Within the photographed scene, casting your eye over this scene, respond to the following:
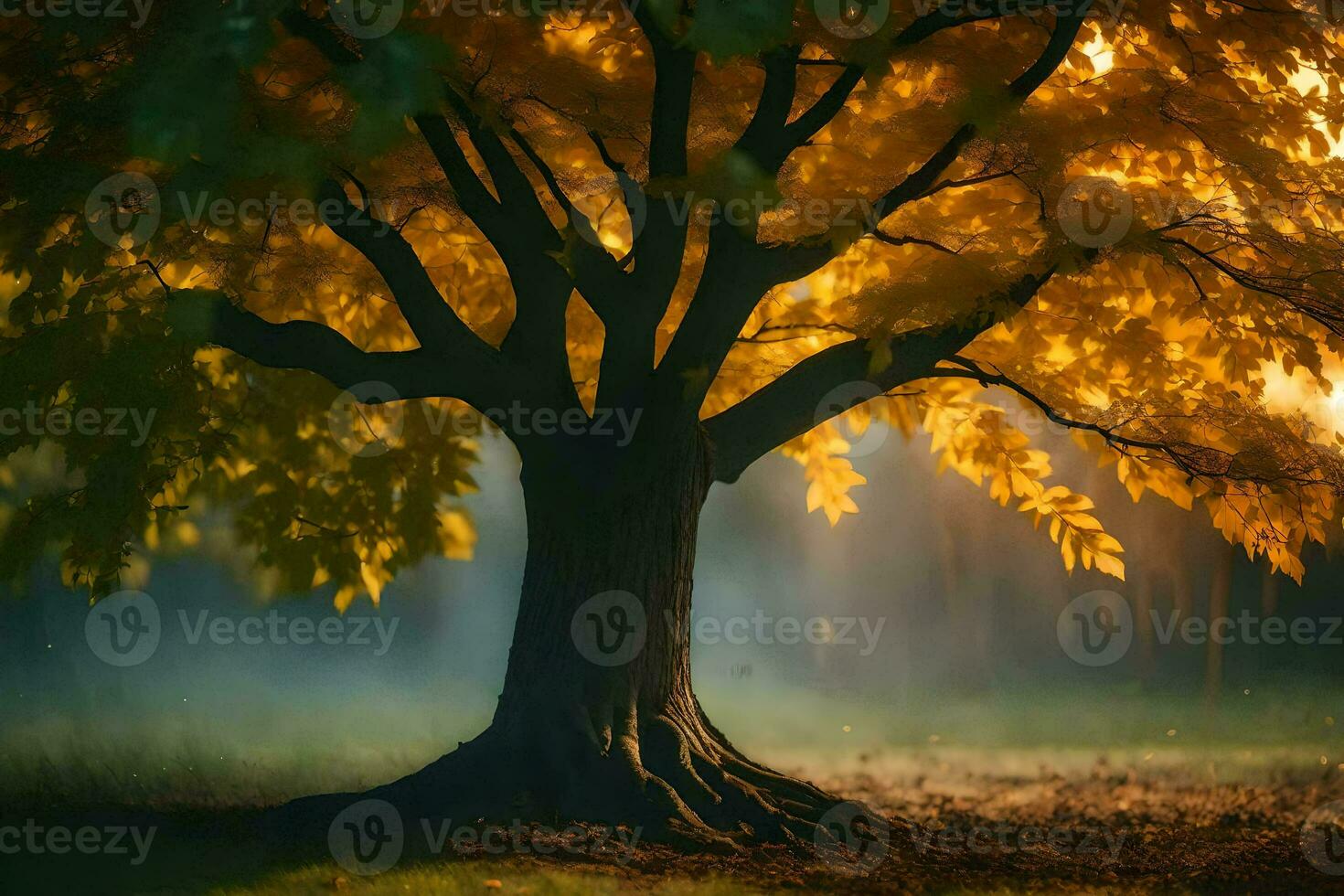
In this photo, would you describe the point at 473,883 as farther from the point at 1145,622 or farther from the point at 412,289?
the point at 1145,622

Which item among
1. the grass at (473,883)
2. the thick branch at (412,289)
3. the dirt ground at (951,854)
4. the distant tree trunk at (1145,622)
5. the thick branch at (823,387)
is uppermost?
the thick branch at (412,289)

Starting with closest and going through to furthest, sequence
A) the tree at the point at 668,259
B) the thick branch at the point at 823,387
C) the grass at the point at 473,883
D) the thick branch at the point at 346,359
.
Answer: the grass at the point at 473,883, the tree at the point at 668,259, the thick branch at the point at 346,359, the thick branch at the point at 823,387

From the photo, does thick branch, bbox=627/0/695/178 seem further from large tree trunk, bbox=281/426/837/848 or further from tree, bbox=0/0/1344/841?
large tree trunk, bbox=281/426/837/848

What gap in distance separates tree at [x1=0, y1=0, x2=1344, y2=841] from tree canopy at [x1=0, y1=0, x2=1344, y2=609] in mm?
26

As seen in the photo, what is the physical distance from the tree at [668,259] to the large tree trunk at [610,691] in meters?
0.02

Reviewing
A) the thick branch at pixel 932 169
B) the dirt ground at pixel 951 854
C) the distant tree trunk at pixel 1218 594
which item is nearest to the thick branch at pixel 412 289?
the thick branch at pixel 932 169

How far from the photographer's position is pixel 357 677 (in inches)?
511

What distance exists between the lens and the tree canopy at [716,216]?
6613 millimetres

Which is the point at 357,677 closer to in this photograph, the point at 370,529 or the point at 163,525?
the point at 370,529

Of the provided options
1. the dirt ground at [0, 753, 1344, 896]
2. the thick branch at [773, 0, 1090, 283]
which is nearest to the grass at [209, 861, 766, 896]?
the dirt ground at [0, 753, 1344, 896]

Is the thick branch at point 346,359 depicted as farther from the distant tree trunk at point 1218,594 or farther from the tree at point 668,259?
the distant tree trunk at point 1218,594

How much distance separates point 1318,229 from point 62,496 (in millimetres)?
7748

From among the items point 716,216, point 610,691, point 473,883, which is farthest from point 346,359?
point 473,883

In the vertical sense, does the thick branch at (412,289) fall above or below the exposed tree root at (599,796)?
above
